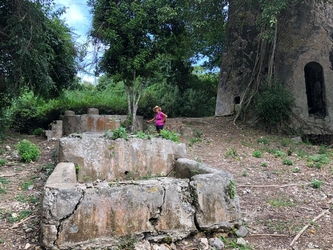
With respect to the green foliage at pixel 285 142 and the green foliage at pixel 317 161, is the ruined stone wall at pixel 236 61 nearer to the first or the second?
the green foliage at pixel 285 142

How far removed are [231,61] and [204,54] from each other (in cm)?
470

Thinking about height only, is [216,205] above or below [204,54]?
below

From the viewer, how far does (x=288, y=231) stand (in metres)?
4.02

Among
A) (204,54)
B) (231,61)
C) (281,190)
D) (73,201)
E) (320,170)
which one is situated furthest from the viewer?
(204,54)

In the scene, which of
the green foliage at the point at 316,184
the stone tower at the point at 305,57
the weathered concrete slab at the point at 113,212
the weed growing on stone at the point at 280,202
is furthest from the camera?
the stone tower at the point at 305,57

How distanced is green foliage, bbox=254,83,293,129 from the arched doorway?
5.60 ft

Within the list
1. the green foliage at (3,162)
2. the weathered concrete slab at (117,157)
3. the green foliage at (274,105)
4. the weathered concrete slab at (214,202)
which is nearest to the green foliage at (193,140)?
the green foliage at (274,105)

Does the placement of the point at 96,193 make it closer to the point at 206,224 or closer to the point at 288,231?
the point at 206,224

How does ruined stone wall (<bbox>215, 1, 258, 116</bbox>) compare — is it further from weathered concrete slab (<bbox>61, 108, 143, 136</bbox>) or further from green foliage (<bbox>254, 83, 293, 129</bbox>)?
weathered concrete slab (<bbox>61, 108, 143, 136</bbox>)

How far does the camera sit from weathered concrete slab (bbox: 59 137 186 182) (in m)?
4.95

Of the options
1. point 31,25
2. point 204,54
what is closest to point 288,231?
point 31,25

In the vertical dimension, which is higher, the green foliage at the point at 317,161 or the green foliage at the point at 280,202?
the green foliage at the point at 317,161

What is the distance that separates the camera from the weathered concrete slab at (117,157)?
4.95m

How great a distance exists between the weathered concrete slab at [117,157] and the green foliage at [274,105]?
6543 mm
